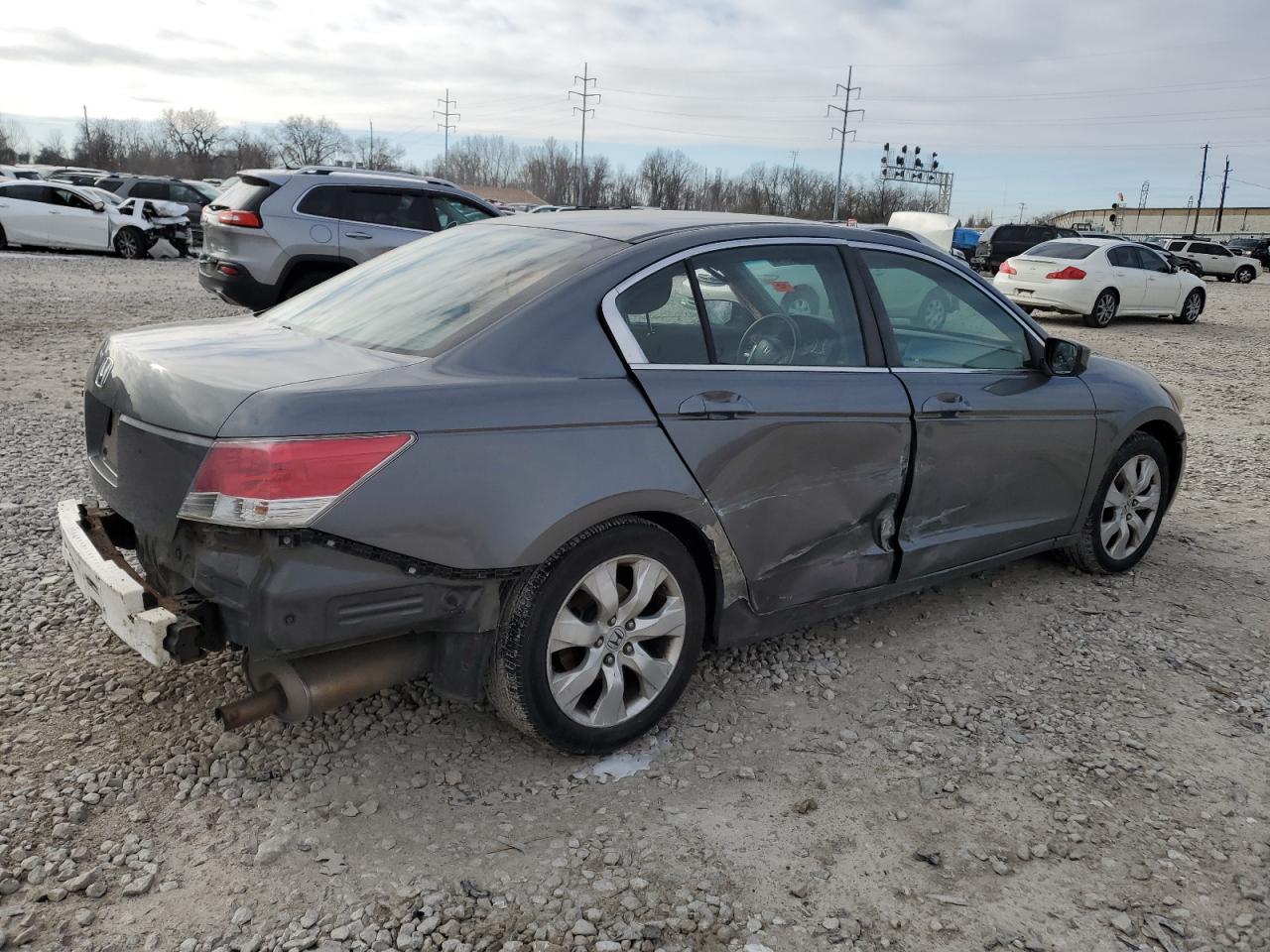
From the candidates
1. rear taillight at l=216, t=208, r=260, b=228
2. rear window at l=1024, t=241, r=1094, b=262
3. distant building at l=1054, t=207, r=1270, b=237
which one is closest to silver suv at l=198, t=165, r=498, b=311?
rear taillight at l=216, t=208, r=260, b=228

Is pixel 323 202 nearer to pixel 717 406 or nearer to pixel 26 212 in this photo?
pixel 717 406

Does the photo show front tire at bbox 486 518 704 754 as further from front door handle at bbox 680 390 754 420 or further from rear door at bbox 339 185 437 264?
rear door at bbox 339 185 437 264

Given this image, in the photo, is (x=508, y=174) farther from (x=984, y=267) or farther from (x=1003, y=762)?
(x=1003, y=762)

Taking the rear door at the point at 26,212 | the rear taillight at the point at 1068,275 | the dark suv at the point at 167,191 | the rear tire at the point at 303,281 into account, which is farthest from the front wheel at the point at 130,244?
the rear taillight at the point at 1068,275

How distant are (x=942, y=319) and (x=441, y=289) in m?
→ 2.01

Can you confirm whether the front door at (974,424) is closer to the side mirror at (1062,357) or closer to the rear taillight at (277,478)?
the side mirror at (1062,357)

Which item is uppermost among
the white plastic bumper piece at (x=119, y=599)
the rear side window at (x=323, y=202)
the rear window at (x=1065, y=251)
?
the rear window at (x=1065, y=251)

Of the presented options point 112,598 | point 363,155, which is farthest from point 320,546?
point 363,155

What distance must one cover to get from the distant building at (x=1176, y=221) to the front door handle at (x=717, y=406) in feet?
304

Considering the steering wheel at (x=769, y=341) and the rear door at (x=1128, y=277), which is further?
the rear door at (x=1128, y=277)

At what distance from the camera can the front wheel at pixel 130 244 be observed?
21.6 meters

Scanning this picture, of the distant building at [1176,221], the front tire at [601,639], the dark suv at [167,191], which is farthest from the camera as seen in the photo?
the distant building at [1176,221]

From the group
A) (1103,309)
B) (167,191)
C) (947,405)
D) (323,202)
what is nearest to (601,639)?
(947,405)

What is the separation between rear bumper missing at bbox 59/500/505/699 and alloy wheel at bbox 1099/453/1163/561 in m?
3.33
